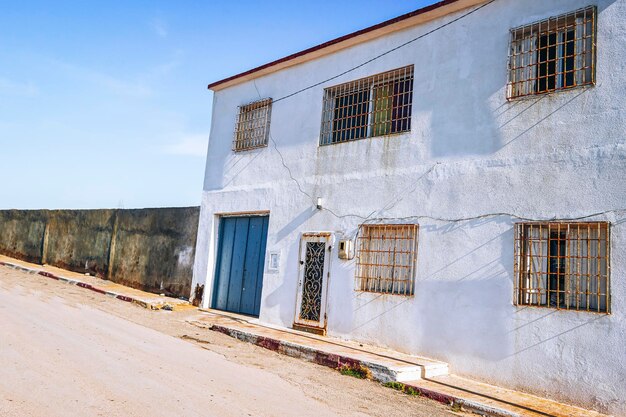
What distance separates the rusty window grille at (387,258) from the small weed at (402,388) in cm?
188

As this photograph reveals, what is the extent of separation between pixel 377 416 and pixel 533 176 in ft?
12.9

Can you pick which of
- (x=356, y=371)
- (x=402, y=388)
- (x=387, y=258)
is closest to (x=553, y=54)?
(x=387, y=258)

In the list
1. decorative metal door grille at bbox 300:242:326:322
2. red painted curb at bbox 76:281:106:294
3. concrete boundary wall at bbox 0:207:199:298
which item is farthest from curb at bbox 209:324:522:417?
red painted curb at bbox 76:281:106:294

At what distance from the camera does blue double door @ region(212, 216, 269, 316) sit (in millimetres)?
11047

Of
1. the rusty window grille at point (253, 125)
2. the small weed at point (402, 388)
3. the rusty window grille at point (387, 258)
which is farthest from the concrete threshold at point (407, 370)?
the rusty window grille at point (253, 125)

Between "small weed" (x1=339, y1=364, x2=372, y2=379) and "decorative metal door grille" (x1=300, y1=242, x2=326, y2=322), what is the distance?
89.4 inches

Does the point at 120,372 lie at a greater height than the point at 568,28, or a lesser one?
lesser

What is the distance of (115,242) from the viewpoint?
15.2 meters

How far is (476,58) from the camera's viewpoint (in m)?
7.94

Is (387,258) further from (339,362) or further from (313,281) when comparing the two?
(339,362)

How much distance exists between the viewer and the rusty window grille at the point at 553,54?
22.5 feet

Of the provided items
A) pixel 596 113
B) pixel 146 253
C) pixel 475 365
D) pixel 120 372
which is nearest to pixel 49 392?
pixel 120 372

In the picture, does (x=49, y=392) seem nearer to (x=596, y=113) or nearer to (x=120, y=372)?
(x=120, y=372)

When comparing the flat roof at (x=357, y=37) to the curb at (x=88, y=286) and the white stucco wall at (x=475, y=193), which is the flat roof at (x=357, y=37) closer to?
the white stucco wall at (x=475, y=193)
